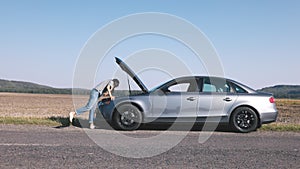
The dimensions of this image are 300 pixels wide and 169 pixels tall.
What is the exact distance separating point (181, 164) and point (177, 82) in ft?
15.7

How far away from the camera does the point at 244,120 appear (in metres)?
9.65

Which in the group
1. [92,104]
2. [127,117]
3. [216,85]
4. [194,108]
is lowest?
[127,117]

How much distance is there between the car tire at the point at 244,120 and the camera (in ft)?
31.4

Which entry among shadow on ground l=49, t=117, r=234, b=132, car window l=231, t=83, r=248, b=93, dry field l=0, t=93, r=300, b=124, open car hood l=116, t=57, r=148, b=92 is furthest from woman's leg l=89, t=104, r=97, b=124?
car window l=231, t=83, r=248, b=93

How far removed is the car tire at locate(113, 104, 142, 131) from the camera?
9625 millimetres

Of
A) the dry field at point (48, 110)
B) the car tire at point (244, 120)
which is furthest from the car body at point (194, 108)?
the dry field at point (48, 110)

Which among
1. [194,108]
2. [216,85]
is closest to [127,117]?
[194,108]

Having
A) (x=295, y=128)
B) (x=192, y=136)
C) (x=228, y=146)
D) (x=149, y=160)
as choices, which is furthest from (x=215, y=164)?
(x=295, y=128)

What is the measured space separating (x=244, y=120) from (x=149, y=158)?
15.2ft

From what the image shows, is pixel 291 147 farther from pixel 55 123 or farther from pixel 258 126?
pixel 55 123

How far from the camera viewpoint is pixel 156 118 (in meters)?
9.66

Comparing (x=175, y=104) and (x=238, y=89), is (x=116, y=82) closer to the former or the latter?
(x=175, y=104)

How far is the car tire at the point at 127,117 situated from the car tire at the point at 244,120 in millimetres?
2537

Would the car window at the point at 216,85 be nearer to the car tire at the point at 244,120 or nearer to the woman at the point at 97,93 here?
the car tire at the point at 244,120
